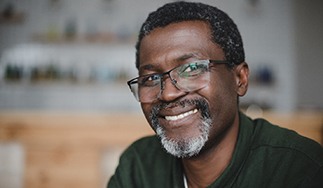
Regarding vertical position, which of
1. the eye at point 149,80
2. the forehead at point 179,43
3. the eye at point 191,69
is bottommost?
the eye at point 149,80

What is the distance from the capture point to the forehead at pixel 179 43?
1.13 meters

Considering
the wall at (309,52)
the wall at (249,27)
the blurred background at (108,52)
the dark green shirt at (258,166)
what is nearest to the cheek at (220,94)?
the dark green shirt at (258,166)

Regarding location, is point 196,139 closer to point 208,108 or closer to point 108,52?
point 208,108

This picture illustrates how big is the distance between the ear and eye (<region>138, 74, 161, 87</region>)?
271mm

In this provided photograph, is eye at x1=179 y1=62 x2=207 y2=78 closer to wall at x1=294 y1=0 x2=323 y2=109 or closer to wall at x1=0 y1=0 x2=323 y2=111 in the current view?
wall at x1=0 y1=0 x2=323 y2=111

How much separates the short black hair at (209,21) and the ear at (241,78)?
0.8 inches

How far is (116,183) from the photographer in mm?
1317

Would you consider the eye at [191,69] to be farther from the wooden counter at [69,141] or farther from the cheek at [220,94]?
the wooden counter at [69,141]

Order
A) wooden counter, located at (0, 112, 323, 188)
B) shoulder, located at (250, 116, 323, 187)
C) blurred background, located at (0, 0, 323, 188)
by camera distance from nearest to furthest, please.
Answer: shoulder, located at (250, 116, 323, 187), wooden counter, located at (0, 112, 323, 188), blurred background, located at (0, 0, 323, 188)

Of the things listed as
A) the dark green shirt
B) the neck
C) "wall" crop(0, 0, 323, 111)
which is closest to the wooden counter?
the dark green shirt

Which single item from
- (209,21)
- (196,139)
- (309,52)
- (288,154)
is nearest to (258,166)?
(288,154)

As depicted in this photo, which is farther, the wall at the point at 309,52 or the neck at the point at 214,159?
the wall at the point at 309,52

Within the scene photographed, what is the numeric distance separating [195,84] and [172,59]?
0.10 metres

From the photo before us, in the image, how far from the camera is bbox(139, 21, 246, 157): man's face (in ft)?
3.66
